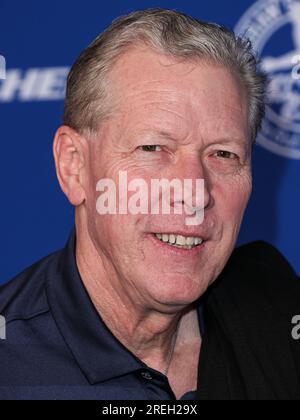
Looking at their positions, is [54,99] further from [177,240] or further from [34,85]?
[177,240]

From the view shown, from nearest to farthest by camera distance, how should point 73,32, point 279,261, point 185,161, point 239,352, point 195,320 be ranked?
point 185,161 < point 239,352 < point 195,320 < point 279,261 < point 73,32

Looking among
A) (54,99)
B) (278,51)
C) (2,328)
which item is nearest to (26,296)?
(2,328)

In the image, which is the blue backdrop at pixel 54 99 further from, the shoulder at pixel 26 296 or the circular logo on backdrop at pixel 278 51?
the shoulder at pixel 26 296

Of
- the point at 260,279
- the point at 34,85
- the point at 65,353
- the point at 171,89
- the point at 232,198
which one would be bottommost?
the point at 65,353

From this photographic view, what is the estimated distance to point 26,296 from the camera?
1512mm

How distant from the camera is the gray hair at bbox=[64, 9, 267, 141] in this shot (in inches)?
56.8

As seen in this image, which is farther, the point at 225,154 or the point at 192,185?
the point at 225,154

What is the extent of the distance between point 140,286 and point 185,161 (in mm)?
240

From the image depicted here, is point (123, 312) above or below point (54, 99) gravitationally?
below

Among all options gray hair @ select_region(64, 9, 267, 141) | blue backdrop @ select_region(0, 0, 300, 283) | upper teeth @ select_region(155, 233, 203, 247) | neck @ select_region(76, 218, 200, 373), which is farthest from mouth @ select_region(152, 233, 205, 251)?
blue backdrop @ select_region(0, 0, 300, 283)

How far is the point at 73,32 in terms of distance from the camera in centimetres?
194

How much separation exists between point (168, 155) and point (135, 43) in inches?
8.5
